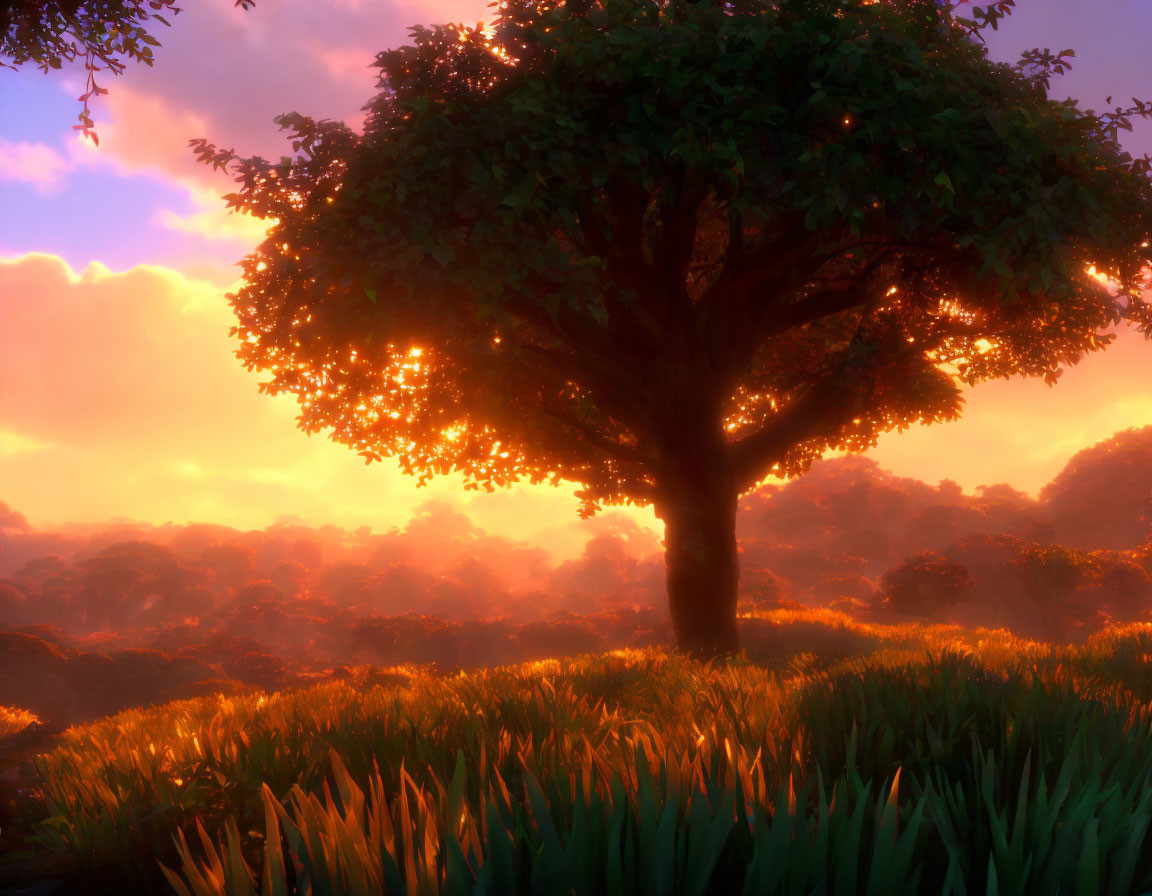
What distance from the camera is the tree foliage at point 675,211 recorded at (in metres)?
7.97

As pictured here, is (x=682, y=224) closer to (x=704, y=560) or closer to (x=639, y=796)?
(x=704, y=560)

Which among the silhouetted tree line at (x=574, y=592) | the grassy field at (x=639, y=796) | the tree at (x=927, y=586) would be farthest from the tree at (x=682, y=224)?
the tree at (x=927, y=586)

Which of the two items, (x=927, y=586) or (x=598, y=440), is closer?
(x=598, y=440)

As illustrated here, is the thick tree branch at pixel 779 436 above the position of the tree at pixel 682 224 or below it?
below

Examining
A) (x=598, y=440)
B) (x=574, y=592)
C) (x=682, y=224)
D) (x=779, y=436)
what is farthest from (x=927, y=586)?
(x=574, y=592)

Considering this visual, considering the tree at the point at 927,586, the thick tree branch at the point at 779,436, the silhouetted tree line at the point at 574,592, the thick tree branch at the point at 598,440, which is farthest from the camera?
the tree at the point at 927,586

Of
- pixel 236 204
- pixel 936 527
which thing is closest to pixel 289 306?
pixel 236 204

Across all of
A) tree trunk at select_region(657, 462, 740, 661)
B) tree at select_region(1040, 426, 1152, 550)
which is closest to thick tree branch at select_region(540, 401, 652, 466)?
tree trunk at select_region(657, 462, 740, 661)

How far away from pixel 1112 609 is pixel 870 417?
42.4 m

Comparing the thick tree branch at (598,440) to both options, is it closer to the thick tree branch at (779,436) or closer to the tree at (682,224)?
the tree at (682,224)

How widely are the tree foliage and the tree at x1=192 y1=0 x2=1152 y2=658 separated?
0.15ft

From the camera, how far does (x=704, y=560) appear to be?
436 inches

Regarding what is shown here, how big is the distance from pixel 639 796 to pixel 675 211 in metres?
9.96

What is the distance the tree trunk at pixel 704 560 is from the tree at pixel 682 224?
4 centimetres
